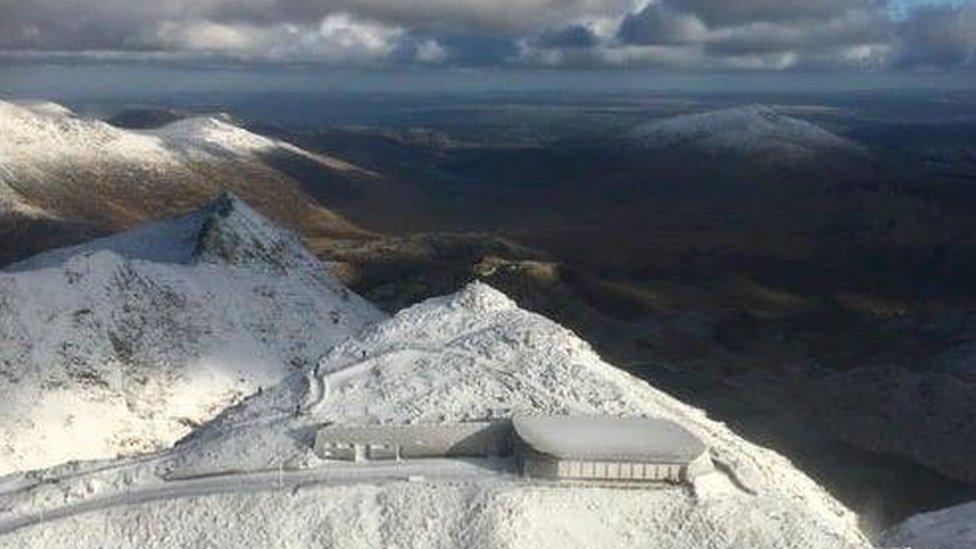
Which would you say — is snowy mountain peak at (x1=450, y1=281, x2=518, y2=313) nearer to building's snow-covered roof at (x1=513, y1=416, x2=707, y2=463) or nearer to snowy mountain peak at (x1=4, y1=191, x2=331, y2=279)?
building's snow-covered roof at (x1=513, y1=416, x2=707, y2=463)

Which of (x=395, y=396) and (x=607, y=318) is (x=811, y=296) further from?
(x=395, y=396)

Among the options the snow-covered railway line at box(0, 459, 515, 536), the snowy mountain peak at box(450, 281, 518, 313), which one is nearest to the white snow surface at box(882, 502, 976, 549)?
the snow-covered railway line at box(0, 459, 515, 536)

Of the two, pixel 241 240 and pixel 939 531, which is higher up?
pixel 241 240

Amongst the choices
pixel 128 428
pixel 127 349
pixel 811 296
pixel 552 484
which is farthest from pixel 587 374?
pixel 811 296

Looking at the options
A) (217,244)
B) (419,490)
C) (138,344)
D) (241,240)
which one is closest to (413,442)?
(419,490)

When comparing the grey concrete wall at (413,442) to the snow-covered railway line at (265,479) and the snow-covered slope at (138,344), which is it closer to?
the snow-covered railway line at (265,479)

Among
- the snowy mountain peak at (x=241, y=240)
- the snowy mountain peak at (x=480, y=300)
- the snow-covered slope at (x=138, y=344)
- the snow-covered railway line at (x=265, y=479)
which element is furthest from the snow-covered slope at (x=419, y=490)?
the snowy mountain peak at (x=241, y=240)

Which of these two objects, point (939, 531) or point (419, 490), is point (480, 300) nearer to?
point (419, 490)
